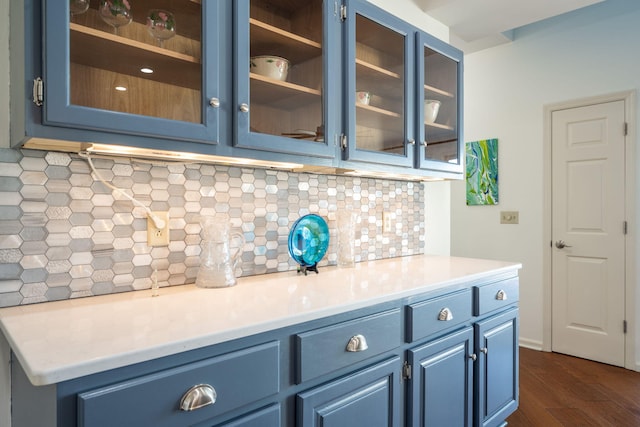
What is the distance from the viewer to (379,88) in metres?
1.81

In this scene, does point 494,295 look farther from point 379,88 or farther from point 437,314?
point 379,88

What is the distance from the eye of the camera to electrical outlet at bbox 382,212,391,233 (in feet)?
7.23

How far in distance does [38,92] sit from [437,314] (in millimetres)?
1423

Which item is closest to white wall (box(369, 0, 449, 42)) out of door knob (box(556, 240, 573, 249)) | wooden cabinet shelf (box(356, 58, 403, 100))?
wooden cabinet shelf (box(356, 58, 403, 100))

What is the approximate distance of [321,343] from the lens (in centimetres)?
112

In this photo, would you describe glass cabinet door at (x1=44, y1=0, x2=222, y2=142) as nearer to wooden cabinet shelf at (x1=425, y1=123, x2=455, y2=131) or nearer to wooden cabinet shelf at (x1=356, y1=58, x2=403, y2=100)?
wooden cabinet shelf at (x1=356, y1=58, x2=403, y2=100)

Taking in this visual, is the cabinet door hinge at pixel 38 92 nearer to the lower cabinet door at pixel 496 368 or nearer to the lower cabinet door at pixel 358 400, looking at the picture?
the lower cabinet door at pixel 358 400

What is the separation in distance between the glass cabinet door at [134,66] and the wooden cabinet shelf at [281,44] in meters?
0.13

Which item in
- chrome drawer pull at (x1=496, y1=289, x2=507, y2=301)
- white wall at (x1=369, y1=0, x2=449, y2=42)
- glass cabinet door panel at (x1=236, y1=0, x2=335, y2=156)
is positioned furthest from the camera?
white wall at (x1=369, y1=0, x2=449, y2=42)

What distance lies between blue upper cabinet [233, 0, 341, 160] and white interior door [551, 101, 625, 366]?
246 centimetres

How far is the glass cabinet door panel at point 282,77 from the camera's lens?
1.31 meters

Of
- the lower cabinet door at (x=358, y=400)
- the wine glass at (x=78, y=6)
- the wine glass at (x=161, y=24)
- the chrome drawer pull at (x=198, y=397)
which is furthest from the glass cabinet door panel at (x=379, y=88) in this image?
the chrome drawer pull at (x=198, y=397)

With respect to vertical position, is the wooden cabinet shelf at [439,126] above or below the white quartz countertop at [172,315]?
above

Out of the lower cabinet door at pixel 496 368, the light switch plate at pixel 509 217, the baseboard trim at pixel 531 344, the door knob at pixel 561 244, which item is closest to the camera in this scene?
the lower cabinet door at pixel 496 368
